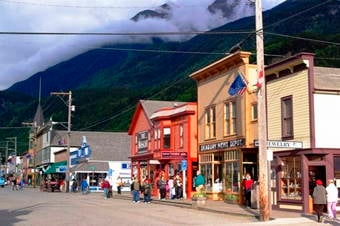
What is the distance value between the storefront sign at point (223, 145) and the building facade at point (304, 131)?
448 centimetres

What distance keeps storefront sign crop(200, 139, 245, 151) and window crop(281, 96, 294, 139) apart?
4.61 metres

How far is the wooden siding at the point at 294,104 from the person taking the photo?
85.9 ft

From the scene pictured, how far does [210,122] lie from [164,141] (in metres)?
7.27

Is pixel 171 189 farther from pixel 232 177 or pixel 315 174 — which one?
pixel 315 174

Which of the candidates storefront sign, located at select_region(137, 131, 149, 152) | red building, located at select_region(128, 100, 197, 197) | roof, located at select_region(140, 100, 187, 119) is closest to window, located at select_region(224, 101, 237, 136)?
red building, located at select_region(128, 100, 197, 197)

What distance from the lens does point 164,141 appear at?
4359 cm

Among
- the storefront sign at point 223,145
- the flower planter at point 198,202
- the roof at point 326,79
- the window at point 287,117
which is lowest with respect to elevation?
the flower planter at point 198,202

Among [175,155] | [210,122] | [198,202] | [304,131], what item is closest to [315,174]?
[304,131]

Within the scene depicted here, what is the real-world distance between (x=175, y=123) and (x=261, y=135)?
20130 mm

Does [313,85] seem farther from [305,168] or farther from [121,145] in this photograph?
[121,145]

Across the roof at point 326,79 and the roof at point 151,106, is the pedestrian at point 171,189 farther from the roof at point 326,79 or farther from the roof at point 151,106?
the roof at point 326,79

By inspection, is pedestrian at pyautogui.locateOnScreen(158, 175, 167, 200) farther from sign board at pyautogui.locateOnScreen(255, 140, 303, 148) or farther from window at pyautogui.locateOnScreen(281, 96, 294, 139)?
sign board at pyautogui.locateOnScreen(255, 140, 303, 148)

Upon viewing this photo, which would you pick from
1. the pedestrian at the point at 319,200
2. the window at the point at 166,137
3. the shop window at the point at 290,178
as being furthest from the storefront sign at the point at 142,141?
the pedestrian at the point at 319,200

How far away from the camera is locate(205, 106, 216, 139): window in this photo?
36.9 m
